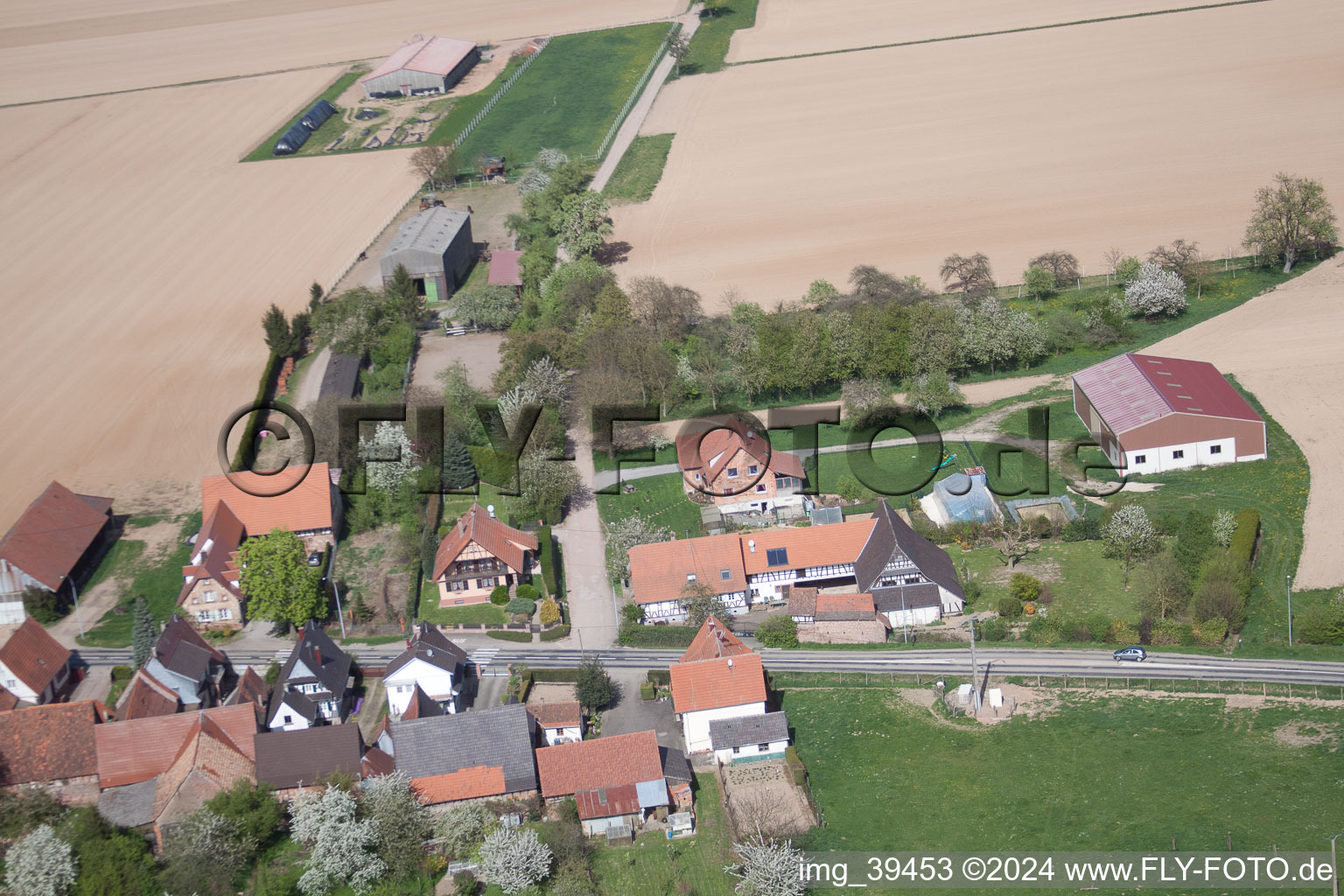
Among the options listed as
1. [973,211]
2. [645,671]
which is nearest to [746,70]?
[973,211]

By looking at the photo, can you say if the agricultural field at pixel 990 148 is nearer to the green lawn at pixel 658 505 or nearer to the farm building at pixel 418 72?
the green lawn at pixel 658 505

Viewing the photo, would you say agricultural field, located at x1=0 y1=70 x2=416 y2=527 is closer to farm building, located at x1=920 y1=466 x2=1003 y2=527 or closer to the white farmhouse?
the white farmhouse

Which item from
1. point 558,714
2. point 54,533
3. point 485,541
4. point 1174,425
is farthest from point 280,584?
point 1174,425

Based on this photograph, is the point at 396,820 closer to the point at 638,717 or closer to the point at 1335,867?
the point at 638,717

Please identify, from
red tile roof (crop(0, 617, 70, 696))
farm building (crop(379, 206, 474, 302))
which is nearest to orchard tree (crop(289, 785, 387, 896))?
red tile roof (crop(0, 617, 70, 696))

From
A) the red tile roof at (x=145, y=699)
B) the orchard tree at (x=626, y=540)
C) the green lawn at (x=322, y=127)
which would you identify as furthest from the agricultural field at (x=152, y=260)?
the orchard tree at (x=626, y=540)
